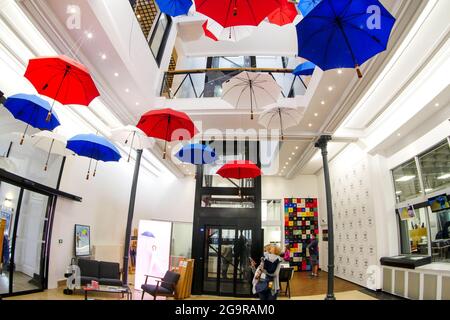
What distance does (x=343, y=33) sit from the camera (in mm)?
3525

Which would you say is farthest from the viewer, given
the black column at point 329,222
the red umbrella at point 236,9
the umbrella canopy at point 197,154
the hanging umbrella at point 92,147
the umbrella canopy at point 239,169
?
the umbrella canopy at point 197,154

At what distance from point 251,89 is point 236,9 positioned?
2538 mm

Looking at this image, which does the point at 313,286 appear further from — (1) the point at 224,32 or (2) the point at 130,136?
(1) the point at 224,32

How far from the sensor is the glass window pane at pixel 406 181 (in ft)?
26.1

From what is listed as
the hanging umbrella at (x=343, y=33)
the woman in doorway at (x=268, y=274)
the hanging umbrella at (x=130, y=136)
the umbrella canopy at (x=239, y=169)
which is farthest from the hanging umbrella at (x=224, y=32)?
the woman in doorway at (x=268, y=274)

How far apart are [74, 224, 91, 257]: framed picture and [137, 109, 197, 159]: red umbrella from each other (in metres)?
4.64

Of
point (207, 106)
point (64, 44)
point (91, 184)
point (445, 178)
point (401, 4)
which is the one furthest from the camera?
point (91, 184)

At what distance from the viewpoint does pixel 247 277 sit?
870 centimetres

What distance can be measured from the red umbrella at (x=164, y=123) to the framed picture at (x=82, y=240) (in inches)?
183

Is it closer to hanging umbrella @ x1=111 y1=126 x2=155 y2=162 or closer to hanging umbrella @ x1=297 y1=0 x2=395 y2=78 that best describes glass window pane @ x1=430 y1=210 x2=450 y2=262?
hanging umbrella @ x1=297 y1=0 x2=395 y2=78

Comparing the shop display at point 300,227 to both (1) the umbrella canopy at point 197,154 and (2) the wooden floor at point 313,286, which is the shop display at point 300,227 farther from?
(1) the umbrella canopy at point 197,154
